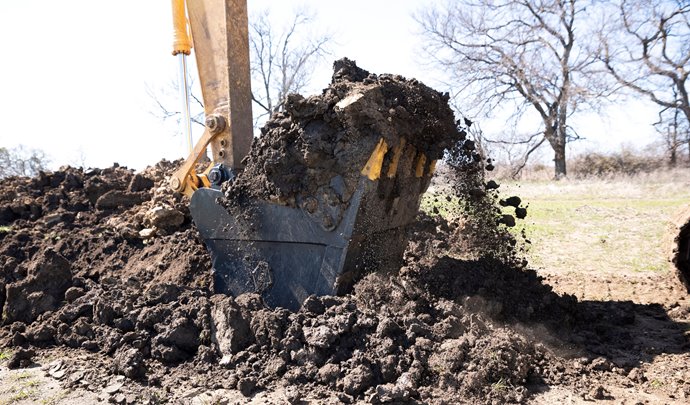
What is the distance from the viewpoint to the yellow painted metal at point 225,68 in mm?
5262

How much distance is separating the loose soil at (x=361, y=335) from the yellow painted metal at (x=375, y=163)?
0.79 m

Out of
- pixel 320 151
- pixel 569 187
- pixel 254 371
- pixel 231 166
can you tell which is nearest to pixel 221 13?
pixel 231 166

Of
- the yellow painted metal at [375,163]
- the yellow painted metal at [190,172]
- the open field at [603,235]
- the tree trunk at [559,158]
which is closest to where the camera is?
the yellow painted metal at [375,163]

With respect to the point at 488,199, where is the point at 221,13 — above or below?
above

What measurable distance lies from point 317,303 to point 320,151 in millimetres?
1176

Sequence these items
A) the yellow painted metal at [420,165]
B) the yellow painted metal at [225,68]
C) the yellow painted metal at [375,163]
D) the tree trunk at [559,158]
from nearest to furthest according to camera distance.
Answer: the yellow painted metal at [375,163]
the yellow painted metal at [420,165]
the yellow painted metal at [225,68]
the tree trunk at [559,158]

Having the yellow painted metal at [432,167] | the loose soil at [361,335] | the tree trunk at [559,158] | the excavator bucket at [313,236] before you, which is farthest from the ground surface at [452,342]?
the tree trunk at [559,158]

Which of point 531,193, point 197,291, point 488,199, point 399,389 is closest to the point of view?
point 399,389

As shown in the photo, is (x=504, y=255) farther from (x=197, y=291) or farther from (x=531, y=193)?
(x=531, y=193)

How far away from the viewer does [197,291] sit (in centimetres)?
460

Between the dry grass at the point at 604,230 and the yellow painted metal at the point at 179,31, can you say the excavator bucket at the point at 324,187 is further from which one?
the dry grass at the point at 604,230

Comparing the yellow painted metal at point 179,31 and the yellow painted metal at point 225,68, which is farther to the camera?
the yellow painted metal at point 179,31

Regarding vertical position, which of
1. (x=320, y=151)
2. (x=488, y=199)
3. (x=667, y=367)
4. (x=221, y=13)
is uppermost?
(x=221, y=13)

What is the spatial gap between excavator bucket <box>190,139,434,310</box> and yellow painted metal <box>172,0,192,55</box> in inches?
66.7
